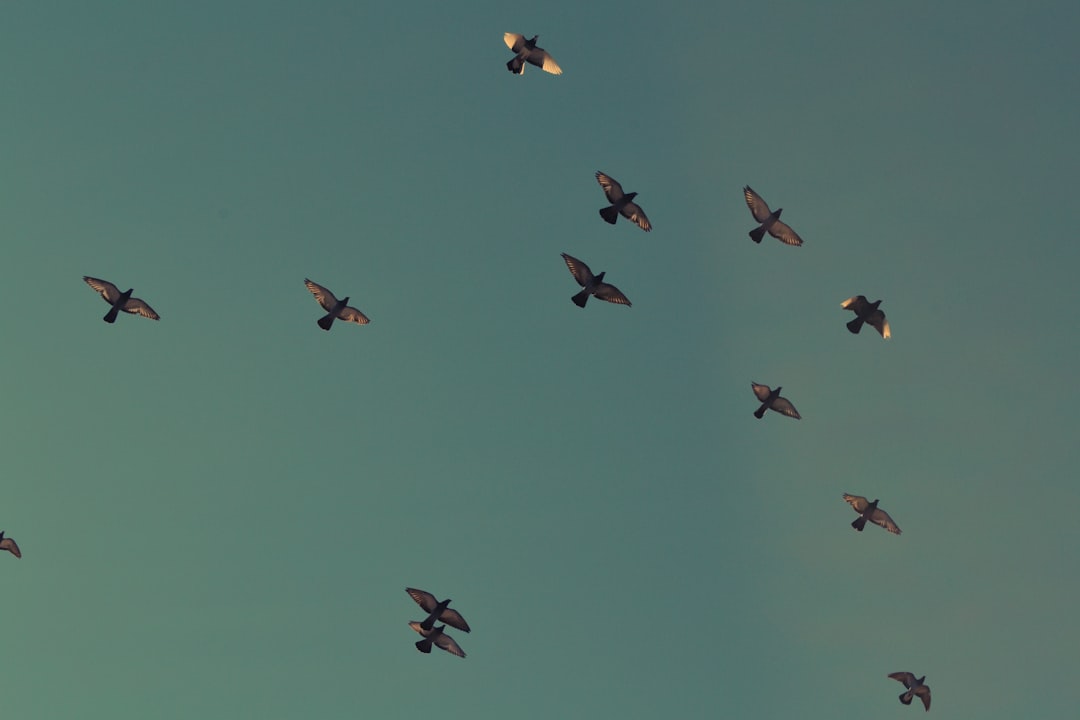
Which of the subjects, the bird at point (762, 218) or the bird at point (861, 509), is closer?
the bird at point (762, 218)

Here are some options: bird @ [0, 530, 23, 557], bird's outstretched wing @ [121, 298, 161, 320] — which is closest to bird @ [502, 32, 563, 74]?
bird's outstretched wing @ [121, 298, 161, 320]

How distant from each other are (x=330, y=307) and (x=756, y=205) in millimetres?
22835

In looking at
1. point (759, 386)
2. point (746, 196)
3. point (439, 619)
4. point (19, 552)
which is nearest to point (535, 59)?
point (746, 196)

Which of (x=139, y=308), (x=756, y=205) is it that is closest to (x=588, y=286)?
Answer: (x=756, y=205)

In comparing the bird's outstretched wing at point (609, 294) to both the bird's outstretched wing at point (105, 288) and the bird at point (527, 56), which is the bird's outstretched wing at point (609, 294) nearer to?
the bird at point (527, 56)

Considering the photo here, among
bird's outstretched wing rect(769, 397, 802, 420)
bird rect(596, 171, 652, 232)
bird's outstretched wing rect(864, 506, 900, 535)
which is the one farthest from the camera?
bird's outstretched wing rect(864, 506, 900, 535)

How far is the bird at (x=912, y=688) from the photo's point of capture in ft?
269

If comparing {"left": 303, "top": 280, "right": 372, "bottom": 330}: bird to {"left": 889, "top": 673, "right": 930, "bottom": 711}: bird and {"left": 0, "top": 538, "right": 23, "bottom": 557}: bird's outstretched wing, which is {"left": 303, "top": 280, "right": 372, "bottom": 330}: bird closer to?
{"left": 0, "top": 538, "right": 23, "bottom": 557}: bird's outstretched wing

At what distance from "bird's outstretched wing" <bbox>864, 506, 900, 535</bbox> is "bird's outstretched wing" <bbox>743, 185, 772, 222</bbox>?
19.9 m

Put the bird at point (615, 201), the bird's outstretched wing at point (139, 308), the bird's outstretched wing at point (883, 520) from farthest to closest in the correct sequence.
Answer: the bird's outstretched wing at point (883, 520) < the bird's outstretched wing at point (139, 308) < the bird at point (615, 201)

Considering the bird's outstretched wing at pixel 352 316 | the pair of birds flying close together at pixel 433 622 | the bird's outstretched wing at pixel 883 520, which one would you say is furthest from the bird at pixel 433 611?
the bird's outstretched wing at pixel 883 520

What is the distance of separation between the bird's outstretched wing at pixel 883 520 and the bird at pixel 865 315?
12.7 m

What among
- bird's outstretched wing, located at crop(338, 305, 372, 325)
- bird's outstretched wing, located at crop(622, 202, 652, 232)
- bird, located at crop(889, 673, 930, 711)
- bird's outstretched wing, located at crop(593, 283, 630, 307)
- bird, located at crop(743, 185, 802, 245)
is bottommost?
bird, located at crop(889, 673, 930, 711)

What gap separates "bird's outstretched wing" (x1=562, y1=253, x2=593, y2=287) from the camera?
71.2 m
